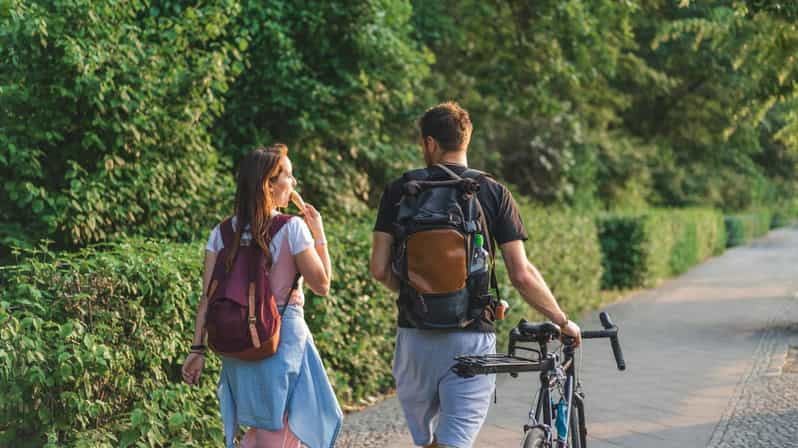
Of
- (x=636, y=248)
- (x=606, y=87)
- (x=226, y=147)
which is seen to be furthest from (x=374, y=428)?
(x=606, y=87)

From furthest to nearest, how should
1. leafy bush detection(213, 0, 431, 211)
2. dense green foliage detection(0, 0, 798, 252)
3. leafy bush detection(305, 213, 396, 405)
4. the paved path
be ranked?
leafy bush detection(213, 0, 431, 211), dense green foliage detection(0, 0, 798, 252), leafy bush detection(305, 213, 396, 405), the paved path

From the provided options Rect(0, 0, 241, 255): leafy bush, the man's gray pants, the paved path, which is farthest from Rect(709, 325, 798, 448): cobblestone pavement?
Rect(0, 0, 241, 255): leafy bush

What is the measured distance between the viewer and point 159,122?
734cm

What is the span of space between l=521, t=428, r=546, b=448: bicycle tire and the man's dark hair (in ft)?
3.49

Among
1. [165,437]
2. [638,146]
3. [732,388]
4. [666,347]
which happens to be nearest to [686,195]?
[638,146]

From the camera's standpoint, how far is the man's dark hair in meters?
3.48

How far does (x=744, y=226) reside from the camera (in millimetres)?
38062

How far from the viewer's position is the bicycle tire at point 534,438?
3.39m

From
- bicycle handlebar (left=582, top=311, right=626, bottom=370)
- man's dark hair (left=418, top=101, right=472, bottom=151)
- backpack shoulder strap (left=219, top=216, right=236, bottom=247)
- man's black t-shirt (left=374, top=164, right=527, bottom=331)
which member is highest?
man's dark hair (left=418, top=101, right=472, bottom=151)

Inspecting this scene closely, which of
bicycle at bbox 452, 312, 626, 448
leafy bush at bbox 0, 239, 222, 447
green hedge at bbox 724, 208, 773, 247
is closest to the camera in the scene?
bicycle at bbox 452, 312, 626, 448

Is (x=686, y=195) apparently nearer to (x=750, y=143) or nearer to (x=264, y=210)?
(x=750, y=143)

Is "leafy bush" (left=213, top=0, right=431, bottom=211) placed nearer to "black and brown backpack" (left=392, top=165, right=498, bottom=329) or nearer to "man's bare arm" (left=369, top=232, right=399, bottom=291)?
"man's bare arm" (left=369, top=232, right=399, bottom=291)

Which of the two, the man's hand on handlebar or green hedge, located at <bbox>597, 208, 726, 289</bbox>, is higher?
the man's hand on handlebar

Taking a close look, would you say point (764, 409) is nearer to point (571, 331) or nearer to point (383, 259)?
point (571, 331)
